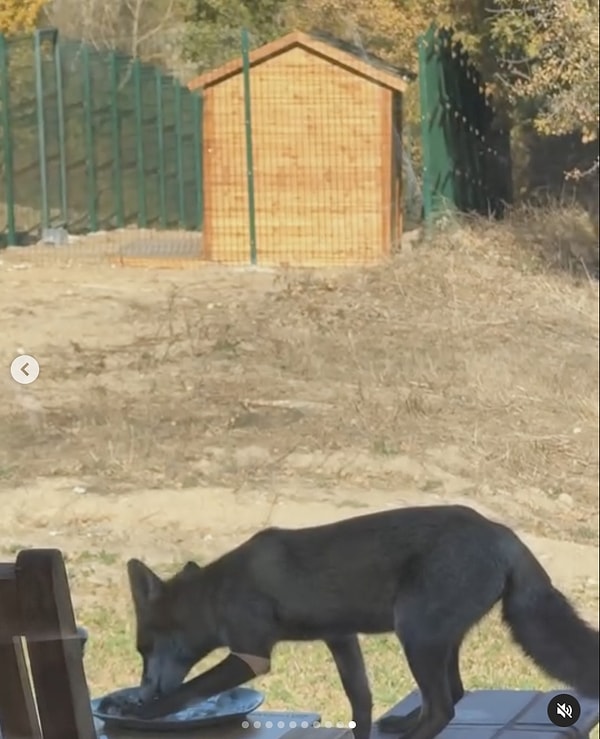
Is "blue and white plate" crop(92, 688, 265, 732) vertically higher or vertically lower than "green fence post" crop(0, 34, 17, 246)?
lower

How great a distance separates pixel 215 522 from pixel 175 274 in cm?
81

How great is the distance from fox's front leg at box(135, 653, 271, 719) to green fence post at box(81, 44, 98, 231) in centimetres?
122

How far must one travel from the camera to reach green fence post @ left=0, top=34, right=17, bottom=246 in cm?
283

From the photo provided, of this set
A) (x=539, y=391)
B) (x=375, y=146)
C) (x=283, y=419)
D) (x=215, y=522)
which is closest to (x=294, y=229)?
(x=375, y=146)

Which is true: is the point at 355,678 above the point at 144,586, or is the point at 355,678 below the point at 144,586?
below

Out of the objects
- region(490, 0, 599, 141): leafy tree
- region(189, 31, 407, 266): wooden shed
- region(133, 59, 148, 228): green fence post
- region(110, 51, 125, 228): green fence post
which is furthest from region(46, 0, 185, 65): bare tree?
region(490, 0, 599, 141): leafy tree

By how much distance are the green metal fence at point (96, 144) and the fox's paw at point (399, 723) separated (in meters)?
1.20

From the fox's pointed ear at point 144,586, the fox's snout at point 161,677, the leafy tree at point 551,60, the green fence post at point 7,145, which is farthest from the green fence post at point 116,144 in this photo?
the fox's snout at point 161,677

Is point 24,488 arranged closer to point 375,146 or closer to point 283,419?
point 375,146

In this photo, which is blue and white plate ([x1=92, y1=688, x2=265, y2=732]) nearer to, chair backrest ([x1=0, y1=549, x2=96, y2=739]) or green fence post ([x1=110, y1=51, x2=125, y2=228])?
chair backrest ([x1=0, y1=549, x2=96, y2=739])

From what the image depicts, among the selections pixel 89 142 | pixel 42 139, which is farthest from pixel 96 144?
pixel 42 139

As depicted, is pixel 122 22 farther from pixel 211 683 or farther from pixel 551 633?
pixel 551 633

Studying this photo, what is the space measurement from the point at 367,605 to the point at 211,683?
0.27 meters

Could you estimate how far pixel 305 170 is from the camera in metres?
3.79
